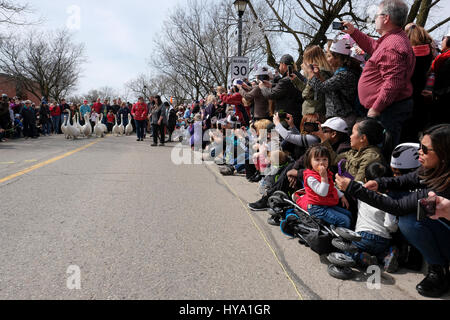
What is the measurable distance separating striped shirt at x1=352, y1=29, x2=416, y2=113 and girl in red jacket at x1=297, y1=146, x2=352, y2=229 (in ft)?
2.89

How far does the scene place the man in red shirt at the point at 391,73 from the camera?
3.59 meters

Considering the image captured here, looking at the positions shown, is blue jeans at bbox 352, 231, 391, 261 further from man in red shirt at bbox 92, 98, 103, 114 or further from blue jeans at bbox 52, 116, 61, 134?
man in red shirt at bbox 92, 98, 103, 114

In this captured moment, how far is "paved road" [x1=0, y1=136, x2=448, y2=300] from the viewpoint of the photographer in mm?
2555

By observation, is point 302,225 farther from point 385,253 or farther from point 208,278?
point 208,278

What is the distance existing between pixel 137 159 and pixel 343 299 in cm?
840

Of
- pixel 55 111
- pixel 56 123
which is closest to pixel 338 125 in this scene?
pixel 55 111

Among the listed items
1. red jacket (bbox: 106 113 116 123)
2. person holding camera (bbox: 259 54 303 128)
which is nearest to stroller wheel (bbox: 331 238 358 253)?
person holding camera (bbox: 259 54 303 128)

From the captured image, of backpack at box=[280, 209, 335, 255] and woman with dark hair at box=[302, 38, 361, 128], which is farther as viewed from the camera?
woman with dark hair at box=[302, 38, 361, 128]

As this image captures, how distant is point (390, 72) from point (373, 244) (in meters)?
1.84

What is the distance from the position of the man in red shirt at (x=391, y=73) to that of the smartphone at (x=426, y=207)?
148 centimetres

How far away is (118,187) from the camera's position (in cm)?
611

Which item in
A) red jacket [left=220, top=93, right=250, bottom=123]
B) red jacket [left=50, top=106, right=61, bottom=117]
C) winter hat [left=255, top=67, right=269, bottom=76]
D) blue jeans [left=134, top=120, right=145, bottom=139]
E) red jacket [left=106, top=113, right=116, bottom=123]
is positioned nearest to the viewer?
winter hat [left=255, top=67, right=269, bottom=76]

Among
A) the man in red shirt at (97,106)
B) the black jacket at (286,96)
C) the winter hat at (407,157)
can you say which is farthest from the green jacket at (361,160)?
the man in red shirt at (97,106)

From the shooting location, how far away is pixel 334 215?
11.0ft
